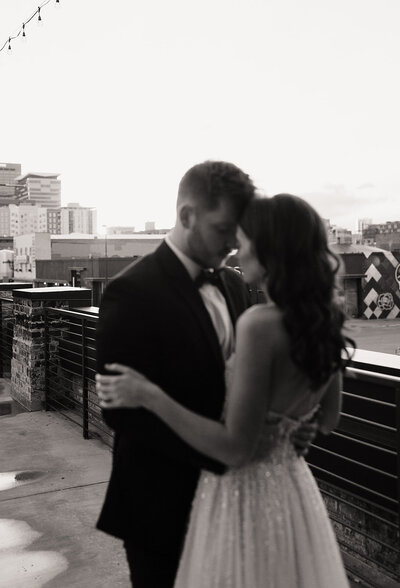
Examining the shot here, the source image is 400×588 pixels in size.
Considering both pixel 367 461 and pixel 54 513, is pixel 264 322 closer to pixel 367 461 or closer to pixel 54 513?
pixel 367 461

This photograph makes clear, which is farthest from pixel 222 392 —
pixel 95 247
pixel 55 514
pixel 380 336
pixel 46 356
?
pixel 95 247

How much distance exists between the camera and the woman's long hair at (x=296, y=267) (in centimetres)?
168

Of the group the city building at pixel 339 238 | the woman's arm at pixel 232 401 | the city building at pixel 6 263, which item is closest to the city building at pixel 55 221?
the city building at pixel 6 263

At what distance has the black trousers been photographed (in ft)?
6.50

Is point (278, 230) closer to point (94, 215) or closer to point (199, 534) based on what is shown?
point (199, 534)

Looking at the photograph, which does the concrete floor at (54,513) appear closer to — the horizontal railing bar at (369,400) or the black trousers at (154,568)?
the horizontal railing bar at (369,400)

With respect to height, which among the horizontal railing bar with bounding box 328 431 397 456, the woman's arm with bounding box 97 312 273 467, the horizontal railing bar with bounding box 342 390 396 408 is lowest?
the horizontal railing bar with bounding box 328 431 397 456

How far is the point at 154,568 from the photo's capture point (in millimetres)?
1996

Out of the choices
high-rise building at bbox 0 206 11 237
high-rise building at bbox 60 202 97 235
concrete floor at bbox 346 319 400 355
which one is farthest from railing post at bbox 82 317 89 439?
high-rise building at bbox 60 202 97 235

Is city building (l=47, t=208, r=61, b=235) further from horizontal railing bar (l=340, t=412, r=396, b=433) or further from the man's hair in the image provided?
the man's hair

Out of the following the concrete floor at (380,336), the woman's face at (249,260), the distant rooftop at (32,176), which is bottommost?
the concrete floor at (380,336)

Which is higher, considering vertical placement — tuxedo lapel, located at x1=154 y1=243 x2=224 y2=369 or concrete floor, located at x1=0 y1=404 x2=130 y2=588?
tuxedo lapel, located at x1=154 y1=243 x2=224 y2=369

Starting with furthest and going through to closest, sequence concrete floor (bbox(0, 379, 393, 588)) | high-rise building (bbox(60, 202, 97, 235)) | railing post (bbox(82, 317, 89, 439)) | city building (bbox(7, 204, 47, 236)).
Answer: high-rise building (bbox(60, 202, 97, 235)) < city building (bbox(7, 204, 47, 236)) < railing post (bbox(82, 317, 89, 439)) < concrete floor (bbox(0, 379, 393, 588))

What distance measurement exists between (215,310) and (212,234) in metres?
0.25
